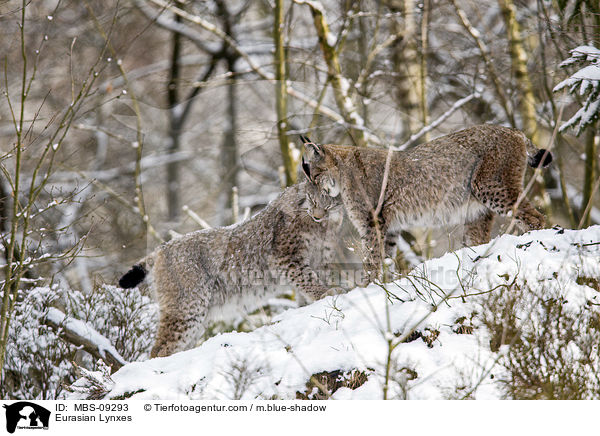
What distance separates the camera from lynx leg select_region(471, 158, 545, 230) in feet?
16.6

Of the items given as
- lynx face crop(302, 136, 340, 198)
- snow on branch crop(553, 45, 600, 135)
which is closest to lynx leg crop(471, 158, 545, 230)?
snow on branch crop(553, 45, 600, 135)

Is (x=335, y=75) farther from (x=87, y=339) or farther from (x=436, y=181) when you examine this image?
(x=87, y=339)

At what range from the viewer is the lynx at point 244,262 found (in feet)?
17.5

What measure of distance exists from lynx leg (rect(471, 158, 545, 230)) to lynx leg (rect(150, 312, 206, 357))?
8.29 feet

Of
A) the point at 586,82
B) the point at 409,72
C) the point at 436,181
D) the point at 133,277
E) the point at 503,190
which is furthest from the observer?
the point at 409,72

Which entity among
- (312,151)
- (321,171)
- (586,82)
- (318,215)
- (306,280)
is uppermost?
(586,82)

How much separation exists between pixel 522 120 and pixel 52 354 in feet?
20.7

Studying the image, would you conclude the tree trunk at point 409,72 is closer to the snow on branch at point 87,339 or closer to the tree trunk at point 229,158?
the tree trunk at point 229,158

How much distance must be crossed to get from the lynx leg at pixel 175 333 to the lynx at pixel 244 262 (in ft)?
0.04

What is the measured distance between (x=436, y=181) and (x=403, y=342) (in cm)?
182

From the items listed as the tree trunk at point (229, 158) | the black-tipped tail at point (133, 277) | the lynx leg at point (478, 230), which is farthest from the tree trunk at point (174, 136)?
the lynx leg at point (478, 230)

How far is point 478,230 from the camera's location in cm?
557

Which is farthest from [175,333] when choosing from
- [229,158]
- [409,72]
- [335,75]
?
[229,158]

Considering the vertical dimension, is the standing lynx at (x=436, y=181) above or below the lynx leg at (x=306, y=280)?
above
